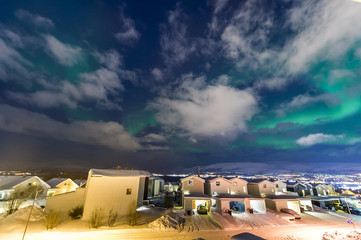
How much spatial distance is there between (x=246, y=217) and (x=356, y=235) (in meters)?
10.5

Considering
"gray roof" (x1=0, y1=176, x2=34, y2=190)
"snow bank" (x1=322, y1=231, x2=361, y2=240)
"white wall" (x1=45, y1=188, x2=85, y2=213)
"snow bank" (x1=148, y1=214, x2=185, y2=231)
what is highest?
"gray roof" (x1=0, y1=176, x2=34, y2=190)

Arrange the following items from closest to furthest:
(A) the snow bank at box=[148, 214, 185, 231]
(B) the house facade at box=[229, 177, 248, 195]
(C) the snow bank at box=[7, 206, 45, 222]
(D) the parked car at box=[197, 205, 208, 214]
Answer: (A) the snow bank at box=[148, 214, 185, 231], (C) the snow bank at box=[7, 206, 45, 222], (D) the parked car at box=[197, 205, 208, 214], (B) the house facade at box=[229, 177, 248, 195]

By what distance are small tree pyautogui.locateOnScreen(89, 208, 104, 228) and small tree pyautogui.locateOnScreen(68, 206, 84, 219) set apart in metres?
2.32

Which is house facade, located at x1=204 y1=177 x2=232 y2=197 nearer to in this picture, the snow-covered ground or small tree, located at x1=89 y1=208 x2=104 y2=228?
the snow-covered ground

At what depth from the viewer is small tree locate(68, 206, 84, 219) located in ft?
59.6

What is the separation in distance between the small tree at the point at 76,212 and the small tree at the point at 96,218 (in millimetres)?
2324

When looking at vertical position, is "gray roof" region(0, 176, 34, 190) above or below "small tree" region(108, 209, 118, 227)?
above

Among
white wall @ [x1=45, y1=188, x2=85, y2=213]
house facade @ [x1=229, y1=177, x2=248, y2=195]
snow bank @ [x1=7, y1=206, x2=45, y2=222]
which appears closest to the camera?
snow bank @ [x1=7, y1=206, x2=45, y2=222]

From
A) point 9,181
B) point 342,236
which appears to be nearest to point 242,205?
point 342,236

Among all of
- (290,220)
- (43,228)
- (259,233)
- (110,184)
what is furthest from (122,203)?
(290,220)

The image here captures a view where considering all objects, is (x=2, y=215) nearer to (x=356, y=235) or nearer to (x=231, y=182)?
(x=231, y=182)

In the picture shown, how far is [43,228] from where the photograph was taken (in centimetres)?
1480

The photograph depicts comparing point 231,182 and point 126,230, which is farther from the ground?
point 231,182

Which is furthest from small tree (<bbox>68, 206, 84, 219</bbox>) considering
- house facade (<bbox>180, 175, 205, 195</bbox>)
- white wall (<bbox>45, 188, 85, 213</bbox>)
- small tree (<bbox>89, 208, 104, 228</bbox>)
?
house facade (<bbox>180, 175, 205, 195</bbox>)
